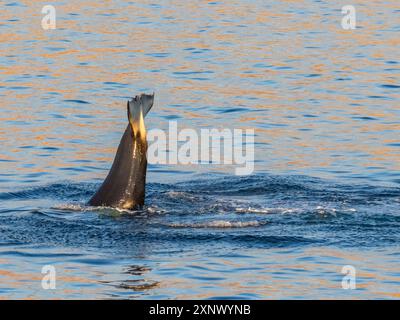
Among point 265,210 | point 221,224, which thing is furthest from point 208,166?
point 221,224

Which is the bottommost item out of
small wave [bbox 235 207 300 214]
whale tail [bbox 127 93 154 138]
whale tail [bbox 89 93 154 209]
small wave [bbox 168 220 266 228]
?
small wave [bbox 168 220 266 228]

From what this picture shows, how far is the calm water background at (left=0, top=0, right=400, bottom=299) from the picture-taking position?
13375 millimetres

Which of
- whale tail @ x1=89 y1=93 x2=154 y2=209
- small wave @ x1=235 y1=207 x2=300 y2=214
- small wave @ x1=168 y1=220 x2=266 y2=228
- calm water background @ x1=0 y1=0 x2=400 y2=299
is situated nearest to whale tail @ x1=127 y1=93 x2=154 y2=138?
whale tail @ x1=89 y1=93 x2=154 y2=209

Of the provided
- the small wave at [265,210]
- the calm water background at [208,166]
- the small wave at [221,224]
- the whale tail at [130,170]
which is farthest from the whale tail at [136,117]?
the small wave at [265,210]

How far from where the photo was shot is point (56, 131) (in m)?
22.1

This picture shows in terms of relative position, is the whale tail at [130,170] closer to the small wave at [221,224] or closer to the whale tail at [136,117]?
the whale tail at [136,117]

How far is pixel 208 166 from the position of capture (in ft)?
64.2

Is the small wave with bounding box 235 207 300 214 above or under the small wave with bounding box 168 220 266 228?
above

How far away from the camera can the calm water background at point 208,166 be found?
1338 cm

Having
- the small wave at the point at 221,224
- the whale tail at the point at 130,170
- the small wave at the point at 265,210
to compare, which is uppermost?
the whale tail at the point at 130,170

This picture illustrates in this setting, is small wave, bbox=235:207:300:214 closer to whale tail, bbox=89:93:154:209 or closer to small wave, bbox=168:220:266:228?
small wave, bbox=168:220:266:228

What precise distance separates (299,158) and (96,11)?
1738cm

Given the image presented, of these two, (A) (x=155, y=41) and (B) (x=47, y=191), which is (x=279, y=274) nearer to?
(B) (x=47, y=191)
